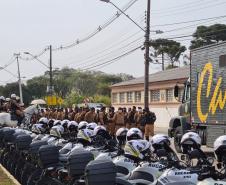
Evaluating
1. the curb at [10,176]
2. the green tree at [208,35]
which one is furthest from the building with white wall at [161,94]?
the curb at [10,176]

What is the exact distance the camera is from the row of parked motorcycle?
6414mm

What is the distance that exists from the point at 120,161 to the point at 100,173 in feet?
6.51

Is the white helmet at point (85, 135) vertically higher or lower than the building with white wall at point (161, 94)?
lower

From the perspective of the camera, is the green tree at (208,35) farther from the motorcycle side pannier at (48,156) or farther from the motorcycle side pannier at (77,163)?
the motorcycle side pannier at (77,163)

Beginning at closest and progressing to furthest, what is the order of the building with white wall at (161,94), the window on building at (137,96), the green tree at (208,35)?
the building with white wall at (161,94)
the window on building at (137,96)
the green tree at (208,35)

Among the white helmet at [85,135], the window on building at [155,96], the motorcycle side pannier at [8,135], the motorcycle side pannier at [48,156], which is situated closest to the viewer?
the motorcycle side pannier at [48,156]

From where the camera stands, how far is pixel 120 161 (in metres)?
8.34

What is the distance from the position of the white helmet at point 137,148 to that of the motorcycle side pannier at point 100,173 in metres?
1.62

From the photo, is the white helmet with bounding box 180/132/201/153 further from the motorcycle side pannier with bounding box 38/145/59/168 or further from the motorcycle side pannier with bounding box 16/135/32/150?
the motorcycle side pannier with bounding box 16/135/32/150

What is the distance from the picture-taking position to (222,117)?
1703cm

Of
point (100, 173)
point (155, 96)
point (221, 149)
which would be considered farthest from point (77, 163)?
point (155, 96)

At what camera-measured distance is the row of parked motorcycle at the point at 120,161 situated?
6414 millimetres

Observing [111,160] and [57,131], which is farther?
[57,131]

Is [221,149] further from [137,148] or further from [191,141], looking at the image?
[137,148]
